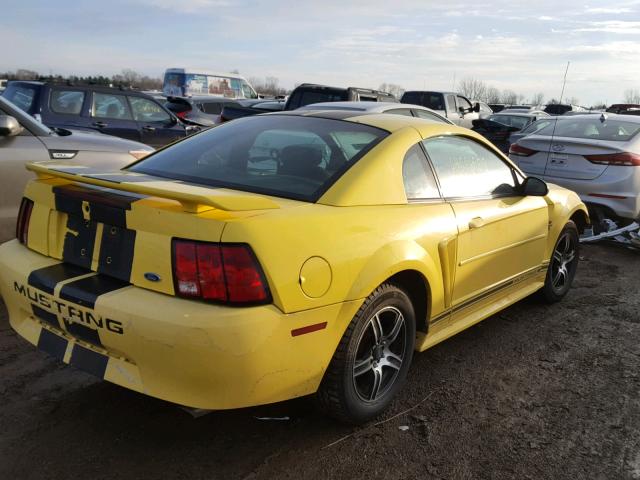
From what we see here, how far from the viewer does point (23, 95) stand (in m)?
8.70

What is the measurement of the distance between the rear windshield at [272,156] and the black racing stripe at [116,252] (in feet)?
2.04

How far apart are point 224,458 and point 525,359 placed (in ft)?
7.05

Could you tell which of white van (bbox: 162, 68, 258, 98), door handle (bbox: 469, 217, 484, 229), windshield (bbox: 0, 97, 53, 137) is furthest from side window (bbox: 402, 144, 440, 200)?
white van (bbox: 162, 68, 258, 98)

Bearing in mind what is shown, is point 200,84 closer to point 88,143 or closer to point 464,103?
point 464,103

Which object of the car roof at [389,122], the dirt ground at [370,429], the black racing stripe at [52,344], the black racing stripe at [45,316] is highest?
the car roof at [389,122]

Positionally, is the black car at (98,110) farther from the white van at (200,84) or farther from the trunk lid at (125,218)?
the white van at (200,84)

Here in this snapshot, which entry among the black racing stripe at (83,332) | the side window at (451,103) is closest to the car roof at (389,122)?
the black racing stripe at (83,332)

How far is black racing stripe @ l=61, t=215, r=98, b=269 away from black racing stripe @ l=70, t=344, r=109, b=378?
14.2 inches

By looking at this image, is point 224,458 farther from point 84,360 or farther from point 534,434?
point 534,434

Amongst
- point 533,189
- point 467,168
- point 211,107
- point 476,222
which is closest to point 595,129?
point 533,189

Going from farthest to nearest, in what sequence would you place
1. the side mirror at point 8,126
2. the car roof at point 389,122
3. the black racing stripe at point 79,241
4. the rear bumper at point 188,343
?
1. the side mirror at point 8,126
2. the car roof at point 389,122
3. the black racing stripe at point 79,241
4. the rear bumper at point 188,343

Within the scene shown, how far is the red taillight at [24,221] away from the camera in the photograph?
2.82m

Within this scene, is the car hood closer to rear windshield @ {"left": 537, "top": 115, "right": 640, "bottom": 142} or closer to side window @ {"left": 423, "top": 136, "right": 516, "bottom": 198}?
side window @ {"left": 423, "top": 136, "right": 516, "bottom": 198}

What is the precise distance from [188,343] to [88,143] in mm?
3496
